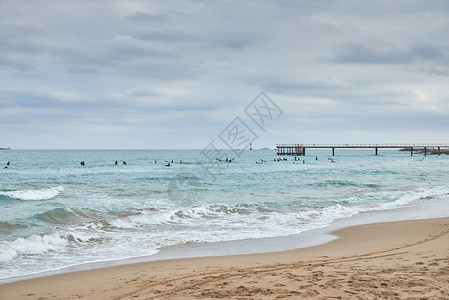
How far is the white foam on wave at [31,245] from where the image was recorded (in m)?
9.03

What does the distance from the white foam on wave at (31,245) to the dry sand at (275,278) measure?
7.68 feet

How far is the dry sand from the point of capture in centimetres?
540

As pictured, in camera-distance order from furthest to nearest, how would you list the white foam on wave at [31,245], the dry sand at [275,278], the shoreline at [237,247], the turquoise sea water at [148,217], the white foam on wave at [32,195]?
the white foam on wave at [32,195]
the turquoise sea water at [148,217]
the white foam on wave at [31,245]
the shoreline at [237,247]
the dry sand at [275,278]

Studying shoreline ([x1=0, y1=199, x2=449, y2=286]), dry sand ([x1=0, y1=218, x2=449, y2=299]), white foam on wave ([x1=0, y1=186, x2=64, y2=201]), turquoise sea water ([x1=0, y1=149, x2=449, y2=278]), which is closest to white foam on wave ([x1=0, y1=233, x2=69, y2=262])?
turquoise sea water ([x1=0, y1=149, x2=449, y2=278])

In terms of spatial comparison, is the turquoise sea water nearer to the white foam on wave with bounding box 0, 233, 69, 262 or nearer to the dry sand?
the white foam on wave with bounding box 0, 233, 69, 262

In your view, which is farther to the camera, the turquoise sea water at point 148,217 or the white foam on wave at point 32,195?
the white foam on wave at point 32,195

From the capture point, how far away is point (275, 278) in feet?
20.1

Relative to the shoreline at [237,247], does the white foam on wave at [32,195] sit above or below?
above

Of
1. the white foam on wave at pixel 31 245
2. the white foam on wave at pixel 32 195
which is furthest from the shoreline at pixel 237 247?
the white foam on wave at pixel 32 195

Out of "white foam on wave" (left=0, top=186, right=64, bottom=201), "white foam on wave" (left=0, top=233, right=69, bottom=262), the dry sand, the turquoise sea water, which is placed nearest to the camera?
the dry sand

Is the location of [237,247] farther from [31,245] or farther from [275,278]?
[31,245]

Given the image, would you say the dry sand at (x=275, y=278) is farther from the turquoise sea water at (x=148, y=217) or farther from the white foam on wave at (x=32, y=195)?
the white foam on wave at (x=32, y=195)

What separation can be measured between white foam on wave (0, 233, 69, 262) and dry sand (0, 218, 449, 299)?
92.2 inches

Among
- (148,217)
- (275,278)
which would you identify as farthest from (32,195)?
(275,278)
